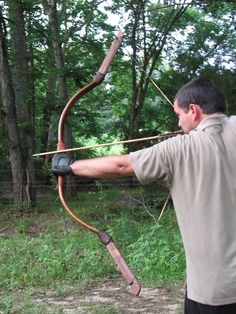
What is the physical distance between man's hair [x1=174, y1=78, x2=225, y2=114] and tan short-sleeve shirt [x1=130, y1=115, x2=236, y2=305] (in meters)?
0.11

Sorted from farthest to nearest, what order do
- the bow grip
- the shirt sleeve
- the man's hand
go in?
the bow grip < the man's hand < the shirt sleeve

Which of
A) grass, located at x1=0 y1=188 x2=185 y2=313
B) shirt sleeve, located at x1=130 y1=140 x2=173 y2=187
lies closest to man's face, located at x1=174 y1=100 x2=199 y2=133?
shirt sleeve, located at x1=130 y1=140 x2=173 y2=187

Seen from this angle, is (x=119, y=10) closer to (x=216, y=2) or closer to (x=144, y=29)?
(x=144, y=29)

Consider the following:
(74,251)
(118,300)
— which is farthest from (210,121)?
(74,251)

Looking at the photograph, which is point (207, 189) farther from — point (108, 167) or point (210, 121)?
point (108, 167)

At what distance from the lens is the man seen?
80.0 inches

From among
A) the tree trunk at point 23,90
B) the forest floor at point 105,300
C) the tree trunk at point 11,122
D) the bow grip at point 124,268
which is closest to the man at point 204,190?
the bow grip at point 124,268

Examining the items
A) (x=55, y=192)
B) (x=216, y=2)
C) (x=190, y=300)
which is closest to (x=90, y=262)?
(x=190, y=300)

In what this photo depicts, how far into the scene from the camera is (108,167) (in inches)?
83.9

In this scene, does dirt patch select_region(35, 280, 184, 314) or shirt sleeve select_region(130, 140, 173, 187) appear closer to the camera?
shirt sleeve select_region(130, 140, 173, 187)

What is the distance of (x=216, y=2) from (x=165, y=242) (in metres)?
8.58

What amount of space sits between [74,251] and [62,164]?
4194mm

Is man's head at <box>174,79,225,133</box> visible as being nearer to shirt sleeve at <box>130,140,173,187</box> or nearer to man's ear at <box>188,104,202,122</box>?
man's ear at <box>188,104,202,122</box>

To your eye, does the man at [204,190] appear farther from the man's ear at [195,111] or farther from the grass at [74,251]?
the grass at [74,251]
